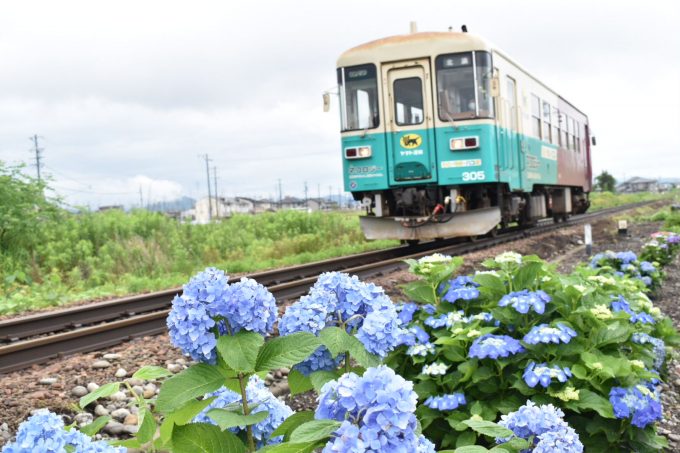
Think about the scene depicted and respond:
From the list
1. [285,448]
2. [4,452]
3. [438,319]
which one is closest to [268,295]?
[285,448]

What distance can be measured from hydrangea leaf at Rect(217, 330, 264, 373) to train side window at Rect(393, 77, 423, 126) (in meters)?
9.62

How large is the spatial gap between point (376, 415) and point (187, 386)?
435 millimetres

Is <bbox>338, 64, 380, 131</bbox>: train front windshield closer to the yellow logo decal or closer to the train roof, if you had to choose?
the train roof

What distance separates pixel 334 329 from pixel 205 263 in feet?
38.5

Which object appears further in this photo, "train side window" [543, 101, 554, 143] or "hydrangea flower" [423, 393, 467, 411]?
"train side window" [543, 101, 554, 143]

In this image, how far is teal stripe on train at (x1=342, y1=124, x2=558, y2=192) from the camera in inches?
408

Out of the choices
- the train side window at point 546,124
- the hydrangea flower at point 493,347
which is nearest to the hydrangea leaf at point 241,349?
the hydrangea flower at point 493,347

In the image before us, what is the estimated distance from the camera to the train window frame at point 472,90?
10.2 metres

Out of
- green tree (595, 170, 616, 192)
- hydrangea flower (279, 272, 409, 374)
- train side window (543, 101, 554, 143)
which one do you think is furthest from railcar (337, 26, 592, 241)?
green tree (595, 170, 616, 192)

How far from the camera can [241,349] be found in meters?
1.28

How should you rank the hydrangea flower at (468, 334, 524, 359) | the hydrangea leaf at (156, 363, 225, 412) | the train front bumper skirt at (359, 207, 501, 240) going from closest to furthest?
the hydrangea leaf at (156, 363, 225, 412), the hydrangea flower at (468, 334, 524, 359), the train front bumper skirt at (359, 207, 501, 240)

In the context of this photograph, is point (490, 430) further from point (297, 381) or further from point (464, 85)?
point (464, 85)

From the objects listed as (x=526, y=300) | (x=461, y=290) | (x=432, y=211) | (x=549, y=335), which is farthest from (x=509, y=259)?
(x=432, y=211)

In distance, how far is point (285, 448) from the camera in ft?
3.50
